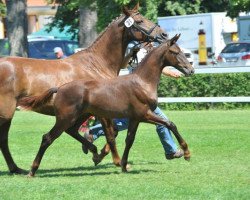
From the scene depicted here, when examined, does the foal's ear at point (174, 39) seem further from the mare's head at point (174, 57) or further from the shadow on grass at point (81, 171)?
the shadow on grass at point (81, 171)

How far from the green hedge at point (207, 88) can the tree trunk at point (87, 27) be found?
9.20 meters

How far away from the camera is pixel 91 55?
39.9 ft

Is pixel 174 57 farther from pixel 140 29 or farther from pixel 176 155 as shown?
pixel 176 155

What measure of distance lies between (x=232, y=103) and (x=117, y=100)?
41.7 feet

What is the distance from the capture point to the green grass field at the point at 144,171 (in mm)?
9656

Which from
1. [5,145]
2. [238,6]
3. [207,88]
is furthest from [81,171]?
[238,6]

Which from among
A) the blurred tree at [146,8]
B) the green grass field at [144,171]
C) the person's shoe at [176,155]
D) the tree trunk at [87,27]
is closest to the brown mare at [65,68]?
the green grass field at [144,171]

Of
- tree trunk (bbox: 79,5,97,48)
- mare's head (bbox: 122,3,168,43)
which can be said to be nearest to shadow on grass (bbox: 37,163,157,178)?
mare's head (bbox: 122,3,168,43)

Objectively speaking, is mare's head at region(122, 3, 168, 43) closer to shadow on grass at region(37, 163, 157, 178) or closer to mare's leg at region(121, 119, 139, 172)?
mare's leg at region(121, 119, 139, 172)

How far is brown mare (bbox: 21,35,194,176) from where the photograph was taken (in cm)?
1114

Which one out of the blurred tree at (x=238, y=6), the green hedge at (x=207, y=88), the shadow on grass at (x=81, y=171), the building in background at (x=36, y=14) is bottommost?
the building in background at (x=36, y=14)

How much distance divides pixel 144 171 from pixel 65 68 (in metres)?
1.79

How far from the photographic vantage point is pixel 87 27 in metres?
33.9

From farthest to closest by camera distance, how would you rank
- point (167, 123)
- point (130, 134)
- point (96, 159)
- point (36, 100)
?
1. point (96, 159)
2. point (36, 100)
3. point (130, 134)
4. point (167, 123)
